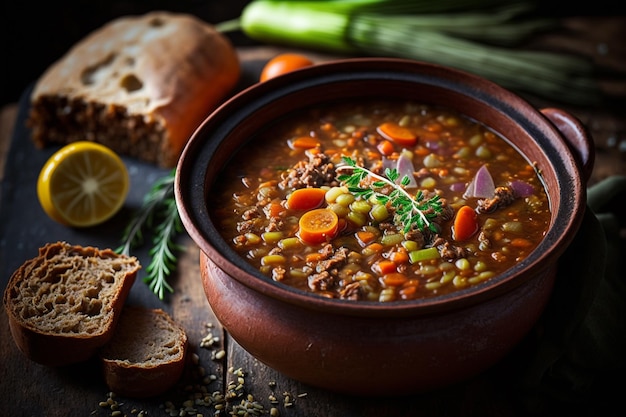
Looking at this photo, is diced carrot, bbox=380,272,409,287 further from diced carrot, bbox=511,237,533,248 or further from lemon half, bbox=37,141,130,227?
lemon half, bbox=37,141,130,227

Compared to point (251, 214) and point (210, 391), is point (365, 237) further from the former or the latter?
point (210, 391)

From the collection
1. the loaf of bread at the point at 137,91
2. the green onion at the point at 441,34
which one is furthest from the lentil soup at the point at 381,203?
the green onion at the point at 441,34

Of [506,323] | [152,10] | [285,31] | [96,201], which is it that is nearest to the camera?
[506,323]

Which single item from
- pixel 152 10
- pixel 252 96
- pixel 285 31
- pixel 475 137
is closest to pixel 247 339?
pixel 252 96

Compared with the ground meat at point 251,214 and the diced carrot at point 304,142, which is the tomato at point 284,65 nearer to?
the diced carrot at point 304,142

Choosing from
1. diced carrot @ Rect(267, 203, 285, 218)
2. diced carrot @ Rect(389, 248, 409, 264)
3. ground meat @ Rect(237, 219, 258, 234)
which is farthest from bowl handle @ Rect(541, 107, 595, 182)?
ground meat @ Rect(237, 219, 258, 234)

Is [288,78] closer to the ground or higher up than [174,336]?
higher up

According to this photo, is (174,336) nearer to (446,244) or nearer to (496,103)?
(446,244)
